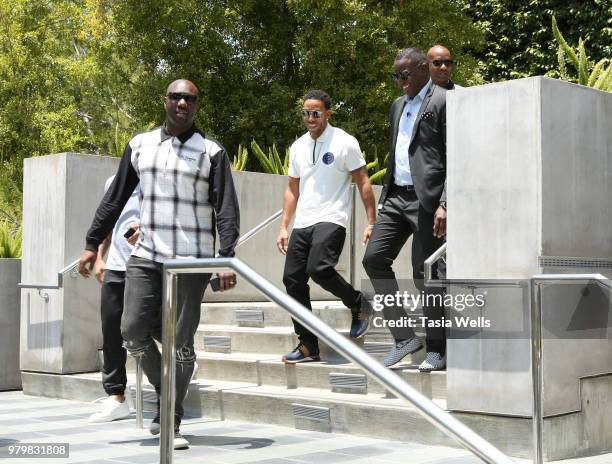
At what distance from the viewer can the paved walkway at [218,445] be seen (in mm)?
5762

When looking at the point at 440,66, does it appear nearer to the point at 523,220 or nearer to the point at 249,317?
the point at 523,220

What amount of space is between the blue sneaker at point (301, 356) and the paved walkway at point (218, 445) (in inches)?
25.2

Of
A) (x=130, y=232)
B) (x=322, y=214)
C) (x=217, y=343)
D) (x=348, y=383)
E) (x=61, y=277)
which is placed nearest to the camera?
(x=130, y=232)

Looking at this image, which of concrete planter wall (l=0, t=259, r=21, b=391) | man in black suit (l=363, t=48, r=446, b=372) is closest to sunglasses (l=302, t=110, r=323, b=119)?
man in black suit (l=363, t=48, r=446, b=372)

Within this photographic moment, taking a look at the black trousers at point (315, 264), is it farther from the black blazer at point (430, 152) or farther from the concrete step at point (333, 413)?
the black blazer at point (430, 152)

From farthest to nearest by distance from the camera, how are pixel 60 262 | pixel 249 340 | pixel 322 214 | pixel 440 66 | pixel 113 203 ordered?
pixel 60 262, pixel 249 340, pixel 322 214, pixel 440 66, pixel 113 203

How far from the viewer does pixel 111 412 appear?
7.38 meters

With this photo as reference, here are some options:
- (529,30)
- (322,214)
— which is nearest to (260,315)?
(322,214)

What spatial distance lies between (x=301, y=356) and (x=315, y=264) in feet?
2.31

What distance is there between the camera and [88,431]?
700cm

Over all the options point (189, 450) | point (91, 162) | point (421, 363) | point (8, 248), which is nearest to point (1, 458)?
point (189, 450)

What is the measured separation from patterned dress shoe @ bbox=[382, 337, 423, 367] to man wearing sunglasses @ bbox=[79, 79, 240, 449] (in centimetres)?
150

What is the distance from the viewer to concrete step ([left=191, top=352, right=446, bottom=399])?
6707 millimetres

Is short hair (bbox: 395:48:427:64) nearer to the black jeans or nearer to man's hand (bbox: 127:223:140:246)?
man's hand (bbox: 127:223:140:246)
